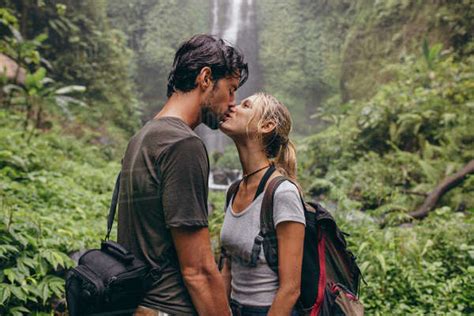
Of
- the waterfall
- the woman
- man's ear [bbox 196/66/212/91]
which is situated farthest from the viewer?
the waterfall

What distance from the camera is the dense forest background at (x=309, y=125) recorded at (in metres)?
4.12

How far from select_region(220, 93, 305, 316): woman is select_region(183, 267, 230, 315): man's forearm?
313mm

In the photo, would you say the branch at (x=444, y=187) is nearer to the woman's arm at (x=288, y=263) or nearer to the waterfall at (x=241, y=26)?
the woman's arm at (x=288, y=263)

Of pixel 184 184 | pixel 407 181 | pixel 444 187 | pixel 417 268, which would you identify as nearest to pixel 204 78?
pixel 184 184

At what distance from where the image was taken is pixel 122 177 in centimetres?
175

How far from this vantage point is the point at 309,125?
20234mm

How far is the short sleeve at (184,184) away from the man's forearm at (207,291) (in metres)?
0.19

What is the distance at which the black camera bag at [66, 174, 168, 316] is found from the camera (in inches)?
59.7

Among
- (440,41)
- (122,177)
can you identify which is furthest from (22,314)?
(440,41)

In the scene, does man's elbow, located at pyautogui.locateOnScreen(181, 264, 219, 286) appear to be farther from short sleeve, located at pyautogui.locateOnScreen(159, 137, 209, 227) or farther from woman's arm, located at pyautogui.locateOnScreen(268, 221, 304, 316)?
woman's arm, located at pyautogui.locateOnScreen(268, 221, 304, 316)

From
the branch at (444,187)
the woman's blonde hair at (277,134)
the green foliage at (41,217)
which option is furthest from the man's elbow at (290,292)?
the branch at (444,187)

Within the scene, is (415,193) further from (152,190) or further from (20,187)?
(152,190)

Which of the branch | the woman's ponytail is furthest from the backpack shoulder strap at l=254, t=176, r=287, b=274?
the branch

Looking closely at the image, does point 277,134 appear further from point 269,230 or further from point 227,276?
point 227,276
